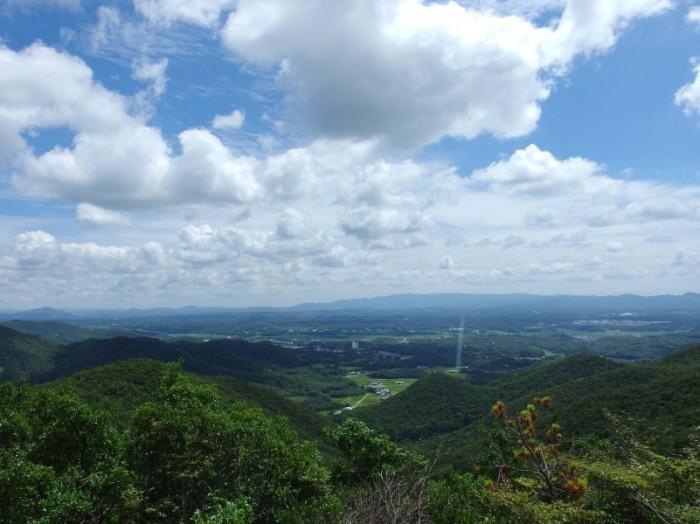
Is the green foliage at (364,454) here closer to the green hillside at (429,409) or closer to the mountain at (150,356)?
the green hillside at (429,409)

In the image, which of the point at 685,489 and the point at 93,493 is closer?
the point at 685,489

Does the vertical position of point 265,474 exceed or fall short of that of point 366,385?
it exceeds it

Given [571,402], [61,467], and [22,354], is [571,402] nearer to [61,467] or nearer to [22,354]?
[61,467]

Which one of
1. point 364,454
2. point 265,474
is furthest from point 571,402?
point 265,474

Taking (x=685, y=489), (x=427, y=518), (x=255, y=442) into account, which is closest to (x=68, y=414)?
(x=255, y=442)

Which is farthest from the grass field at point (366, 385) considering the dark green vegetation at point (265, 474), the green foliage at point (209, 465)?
the green foliage at point (209, 465)

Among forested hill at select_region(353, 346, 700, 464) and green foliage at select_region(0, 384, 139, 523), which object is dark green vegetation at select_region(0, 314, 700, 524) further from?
forested hill at select_region(353, 346, 700, 464)

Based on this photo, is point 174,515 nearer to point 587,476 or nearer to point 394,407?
point 587,476

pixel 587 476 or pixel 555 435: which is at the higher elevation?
pixel 555 435

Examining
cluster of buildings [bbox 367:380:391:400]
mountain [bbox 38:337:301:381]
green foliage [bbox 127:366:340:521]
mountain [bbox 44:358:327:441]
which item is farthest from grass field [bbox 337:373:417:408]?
green foliage [bbox 127:366:340:521]
